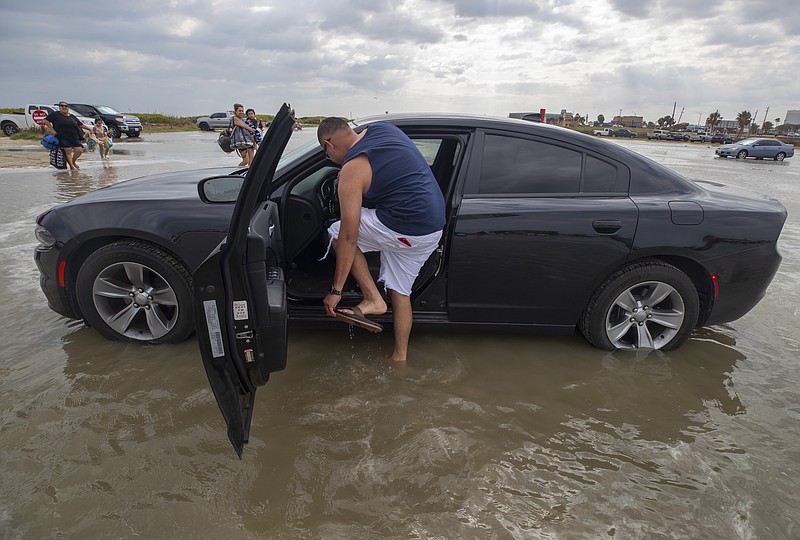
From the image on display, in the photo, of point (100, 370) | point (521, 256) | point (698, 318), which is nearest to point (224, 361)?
point (100, 370)

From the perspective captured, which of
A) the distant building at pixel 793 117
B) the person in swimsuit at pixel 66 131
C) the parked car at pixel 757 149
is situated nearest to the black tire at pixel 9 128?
the person in swimsuit at pixel 66 131

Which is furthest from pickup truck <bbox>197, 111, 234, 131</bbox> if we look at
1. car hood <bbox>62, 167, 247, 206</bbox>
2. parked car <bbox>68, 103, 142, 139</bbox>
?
car hood <bbox>62, 167, 247, 206</bbox>

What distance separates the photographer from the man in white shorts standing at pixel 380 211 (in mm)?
2584

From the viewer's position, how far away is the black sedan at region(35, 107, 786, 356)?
2881mm

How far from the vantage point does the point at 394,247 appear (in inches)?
110

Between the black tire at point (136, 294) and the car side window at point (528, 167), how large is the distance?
2.04m

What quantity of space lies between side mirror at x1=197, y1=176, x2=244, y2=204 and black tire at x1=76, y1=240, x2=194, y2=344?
0.46m

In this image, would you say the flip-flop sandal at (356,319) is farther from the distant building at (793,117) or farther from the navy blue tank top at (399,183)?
the distant building at (793,117)

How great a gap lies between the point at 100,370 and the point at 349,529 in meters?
1.97

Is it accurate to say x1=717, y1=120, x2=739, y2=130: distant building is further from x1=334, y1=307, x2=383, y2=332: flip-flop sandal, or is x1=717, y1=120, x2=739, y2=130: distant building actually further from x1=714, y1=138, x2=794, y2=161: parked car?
x1=334, y1=307, x2=383, y2=332: flip-flop sandal

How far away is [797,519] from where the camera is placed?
1981mm

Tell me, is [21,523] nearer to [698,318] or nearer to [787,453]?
[787,453]

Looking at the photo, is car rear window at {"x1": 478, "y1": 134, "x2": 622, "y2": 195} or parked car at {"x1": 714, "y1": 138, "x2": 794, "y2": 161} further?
parked car at {"x1": 714, "y1": 138, "x2": 794, "y2": 161}

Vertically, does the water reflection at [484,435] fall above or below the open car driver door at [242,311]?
below
